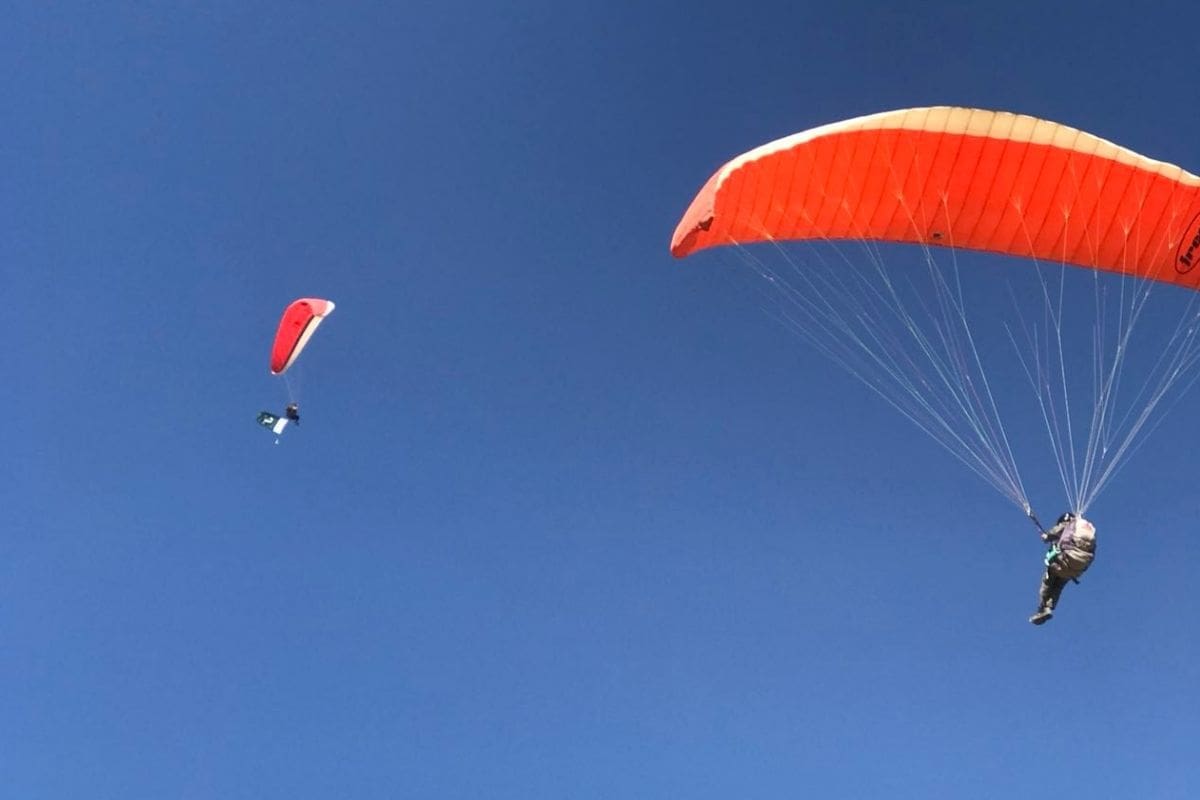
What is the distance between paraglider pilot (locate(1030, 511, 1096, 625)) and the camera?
1357 centimetres

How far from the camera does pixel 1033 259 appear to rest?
15898 millimetres

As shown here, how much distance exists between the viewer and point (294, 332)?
25297mm

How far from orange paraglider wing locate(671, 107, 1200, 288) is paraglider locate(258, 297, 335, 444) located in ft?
42.8

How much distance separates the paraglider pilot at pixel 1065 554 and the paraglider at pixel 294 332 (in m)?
16.3

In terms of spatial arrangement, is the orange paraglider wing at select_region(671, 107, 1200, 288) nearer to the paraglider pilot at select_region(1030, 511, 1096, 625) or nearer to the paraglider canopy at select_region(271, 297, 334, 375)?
the paraglider pilot at select_region(1030, 511, 1096, 625)

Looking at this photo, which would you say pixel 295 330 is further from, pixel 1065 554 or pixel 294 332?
pixel 1065 554

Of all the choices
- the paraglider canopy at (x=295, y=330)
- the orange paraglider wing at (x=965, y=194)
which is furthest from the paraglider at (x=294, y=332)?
the orange paraglider wing at (x=965, y=194)

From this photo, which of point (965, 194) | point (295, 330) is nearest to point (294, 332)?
point (295, 330)

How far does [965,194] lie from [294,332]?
15.5m

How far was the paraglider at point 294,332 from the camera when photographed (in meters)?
25.1

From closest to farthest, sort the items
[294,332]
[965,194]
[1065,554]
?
1. [1065,554]
2. [965,194]
3. [294,332]

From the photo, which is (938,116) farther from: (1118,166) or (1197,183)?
(1197,183)

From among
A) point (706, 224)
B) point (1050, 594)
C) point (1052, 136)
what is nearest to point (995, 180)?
point (1052, 136)

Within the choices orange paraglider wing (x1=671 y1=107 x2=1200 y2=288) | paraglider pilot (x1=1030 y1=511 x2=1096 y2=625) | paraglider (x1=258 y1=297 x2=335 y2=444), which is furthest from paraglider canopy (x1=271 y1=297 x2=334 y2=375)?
paraglider pilot (x1=1030 y1=511 x2=1096 y2=625)
